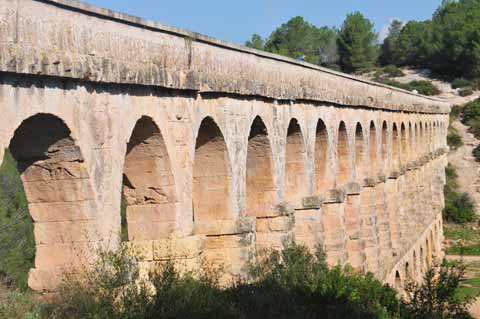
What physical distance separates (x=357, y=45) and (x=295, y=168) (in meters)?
58.1

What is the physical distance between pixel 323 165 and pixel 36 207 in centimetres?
979

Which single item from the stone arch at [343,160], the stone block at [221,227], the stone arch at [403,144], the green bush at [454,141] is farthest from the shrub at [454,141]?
the stone block at [221,227]

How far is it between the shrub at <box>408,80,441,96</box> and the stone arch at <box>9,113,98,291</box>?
5436cm

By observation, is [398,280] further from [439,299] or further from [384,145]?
[439,299]

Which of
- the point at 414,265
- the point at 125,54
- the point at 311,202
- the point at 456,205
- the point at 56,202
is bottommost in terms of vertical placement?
the point at 414,265

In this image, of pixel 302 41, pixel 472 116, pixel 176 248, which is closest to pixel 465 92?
pixel 472 116

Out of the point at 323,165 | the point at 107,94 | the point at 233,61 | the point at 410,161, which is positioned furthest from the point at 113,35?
the point at 410,161

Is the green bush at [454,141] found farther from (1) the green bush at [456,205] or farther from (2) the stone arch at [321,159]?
(2) the stone arch at [321,159]

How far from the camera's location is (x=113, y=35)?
28.9 ft

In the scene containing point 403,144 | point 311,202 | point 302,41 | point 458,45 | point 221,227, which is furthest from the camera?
point 302,41

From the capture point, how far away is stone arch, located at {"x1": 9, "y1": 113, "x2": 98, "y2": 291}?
26.5 ft

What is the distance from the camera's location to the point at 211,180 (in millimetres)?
11875

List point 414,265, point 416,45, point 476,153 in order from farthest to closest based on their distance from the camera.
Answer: point 416,45 → point 476,153 → point 414,265

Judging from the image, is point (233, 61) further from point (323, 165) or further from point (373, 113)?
point (373, 113)
